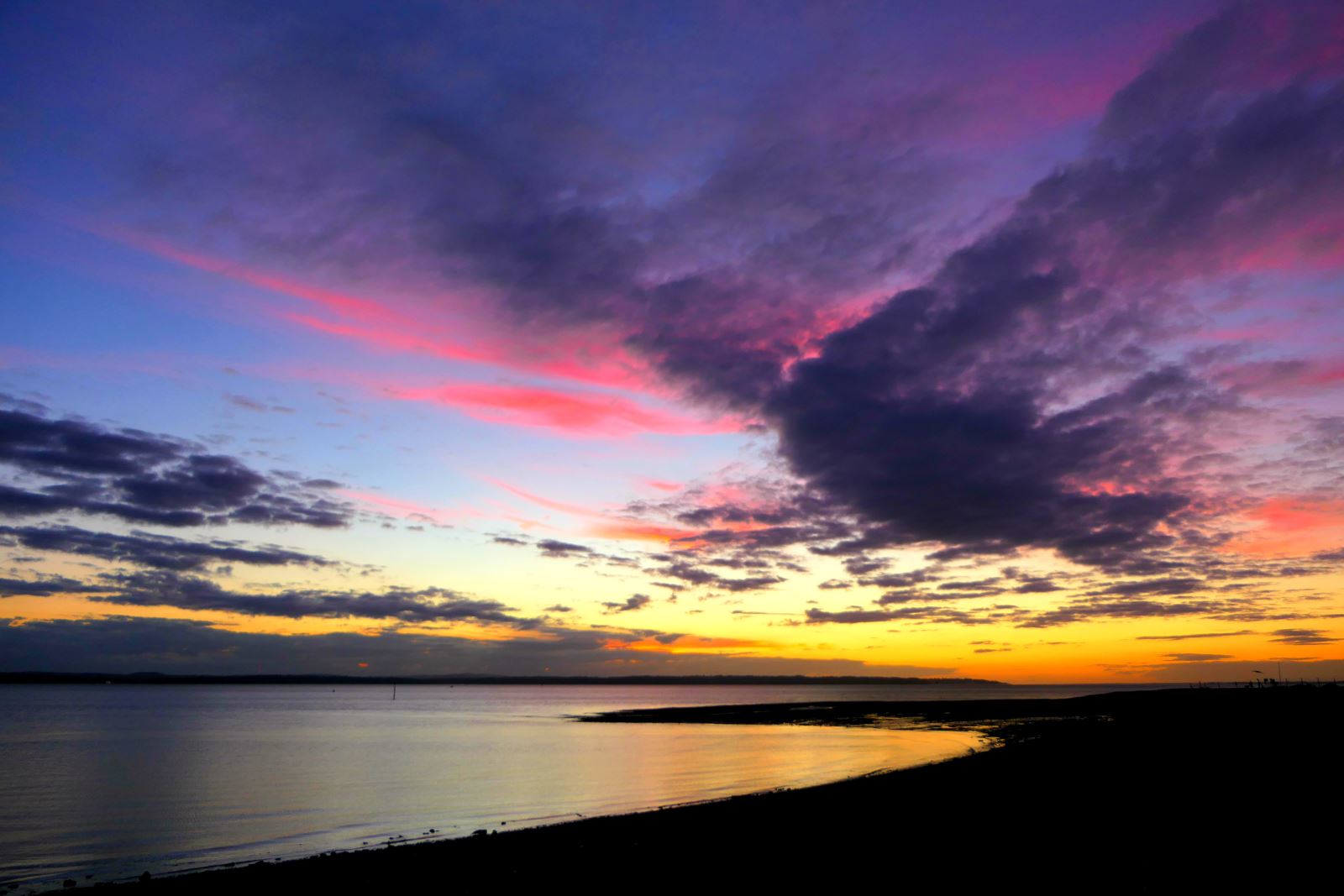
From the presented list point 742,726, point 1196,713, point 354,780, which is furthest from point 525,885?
point 742,726

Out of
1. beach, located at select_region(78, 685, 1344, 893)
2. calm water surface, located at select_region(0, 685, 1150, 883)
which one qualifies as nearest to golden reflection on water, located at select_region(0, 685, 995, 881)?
→ calm water surface, located at select_region(0, 685, 1150, 883)

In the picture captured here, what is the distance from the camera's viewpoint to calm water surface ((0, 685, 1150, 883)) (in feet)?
102

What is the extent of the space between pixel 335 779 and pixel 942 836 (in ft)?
140

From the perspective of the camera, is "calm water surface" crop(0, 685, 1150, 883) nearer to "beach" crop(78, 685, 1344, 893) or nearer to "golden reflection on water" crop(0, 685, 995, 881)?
"golden reflection on water" crop(0, 685, 995, 881)

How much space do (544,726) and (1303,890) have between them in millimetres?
103726

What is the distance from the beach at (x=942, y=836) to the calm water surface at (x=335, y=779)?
750 centimetres

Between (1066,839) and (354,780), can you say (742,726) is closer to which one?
(354,780)

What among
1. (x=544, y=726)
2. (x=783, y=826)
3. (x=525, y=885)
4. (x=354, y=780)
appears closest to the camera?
(x=525, y=885)

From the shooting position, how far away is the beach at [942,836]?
1720cm

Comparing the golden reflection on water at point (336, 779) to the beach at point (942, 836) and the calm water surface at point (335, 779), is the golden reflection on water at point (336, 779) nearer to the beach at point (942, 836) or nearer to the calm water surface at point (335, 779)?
the calm water surface at point (335, 779)

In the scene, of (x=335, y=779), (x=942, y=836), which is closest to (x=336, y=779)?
(x=335, y=779)

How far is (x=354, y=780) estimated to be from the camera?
5072 cm

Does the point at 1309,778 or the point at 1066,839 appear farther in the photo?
the point at 1309,778

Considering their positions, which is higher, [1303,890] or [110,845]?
[1303,890]
